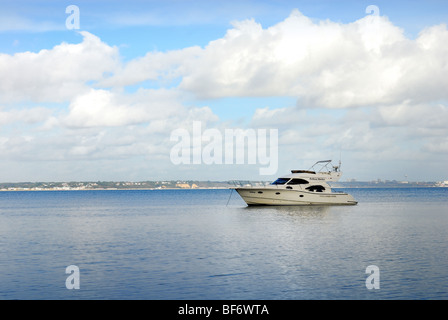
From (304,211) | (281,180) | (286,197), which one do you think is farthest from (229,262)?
(281,180)

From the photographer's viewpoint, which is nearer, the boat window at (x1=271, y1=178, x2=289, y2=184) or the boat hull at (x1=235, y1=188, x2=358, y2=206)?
the boat hull at (x1=235, y1=188, x2=358, y2=206)

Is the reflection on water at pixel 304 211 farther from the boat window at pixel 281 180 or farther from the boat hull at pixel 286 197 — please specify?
the boat window at pixel 281 180

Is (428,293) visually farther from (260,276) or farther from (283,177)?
(283,177)

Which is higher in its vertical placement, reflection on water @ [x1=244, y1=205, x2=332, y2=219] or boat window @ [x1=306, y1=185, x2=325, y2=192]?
boat window @ [x1=306, y1=185, x2=325, y2=192]

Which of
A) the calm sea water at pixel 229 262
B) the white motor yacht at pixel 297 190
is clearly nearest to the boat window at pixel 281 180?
the white motor yacht at pixel 297 190

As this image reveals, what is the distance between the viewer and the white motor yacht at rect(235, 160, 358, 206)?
3095 inches

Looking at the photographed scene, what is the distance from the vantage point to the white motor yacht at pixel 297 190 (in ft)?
258

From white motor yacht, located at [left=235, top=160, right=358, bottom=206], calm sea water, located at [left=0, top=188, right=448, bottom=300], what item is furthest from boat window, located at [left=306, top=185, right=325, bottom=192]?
calm sea water, located at [left=0, top=188, right=448, bottom=300]

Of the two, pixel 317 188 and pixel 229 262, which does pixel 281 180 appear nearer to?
pixel 317 188

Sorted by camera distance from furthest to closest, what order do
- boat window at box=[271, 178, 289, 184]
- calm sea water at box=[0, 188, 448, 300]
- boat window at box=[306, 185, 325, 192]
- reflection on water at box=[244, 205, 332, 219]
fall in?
boat window at box=[306, 185, 325, 192], boat window at box=[271, 178, 289, 184], reflection on water at box=[244, 205, 332, 219], calm sea water at box=[0, 188, 448, 300]

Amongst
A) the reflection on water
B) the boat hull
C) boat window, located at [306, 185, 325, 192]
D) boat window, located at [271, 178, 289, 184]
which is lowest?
the reflection on water

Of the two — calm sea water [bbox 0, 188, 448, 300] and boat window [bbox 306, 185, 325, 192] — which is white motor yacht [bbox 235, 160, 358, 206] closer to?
boat window [bbox 306, 185, 325, 192]

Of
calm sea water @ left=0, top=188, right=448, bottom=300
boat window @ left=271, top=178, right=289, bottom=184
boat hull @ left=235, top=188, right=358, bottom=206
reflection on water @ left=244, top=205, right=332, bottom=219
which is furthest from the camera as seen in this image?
boat window @ left=271, top=178, right=289, bottom=184
